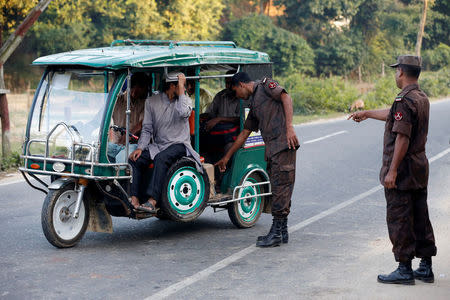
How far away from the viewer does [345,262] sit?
670 cm

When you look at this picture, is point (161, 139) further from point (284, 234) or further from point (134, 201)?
point (284, 234)

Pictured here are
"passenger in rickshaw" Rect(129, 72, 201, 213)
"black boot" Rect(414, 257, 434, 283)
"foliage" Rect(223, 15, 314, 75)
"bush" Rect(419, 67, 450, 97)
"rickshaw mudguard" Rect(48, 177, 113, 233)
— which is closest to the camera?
"black boot" Rect(414, 257, 434, 283)

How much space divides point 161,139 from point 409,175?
267cm

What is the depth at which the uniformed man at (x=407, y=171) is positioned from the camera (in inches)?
225

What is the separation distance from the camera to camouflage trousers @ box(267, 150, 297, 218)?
734 cm

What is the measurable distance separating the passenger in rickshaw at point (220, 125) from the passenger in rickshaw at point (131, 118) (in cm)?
84

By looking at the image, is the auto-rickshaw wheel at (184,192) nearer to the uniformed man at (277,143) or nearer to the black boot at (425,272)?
the uniformed man at (277,143)

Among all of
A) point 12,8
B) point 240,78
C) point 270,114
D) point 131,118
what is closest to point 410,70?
Result: point 270,114

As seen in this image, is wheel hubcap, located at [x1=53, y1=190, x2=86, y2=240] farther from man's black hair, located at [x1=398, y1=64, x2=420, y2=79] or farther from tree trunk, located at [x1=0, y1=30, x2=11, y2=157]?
tree trunk, located at [x1=0, y1=30, x2=11, y2=157]

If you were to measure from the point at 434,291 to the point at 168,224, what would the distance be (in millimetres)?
3580

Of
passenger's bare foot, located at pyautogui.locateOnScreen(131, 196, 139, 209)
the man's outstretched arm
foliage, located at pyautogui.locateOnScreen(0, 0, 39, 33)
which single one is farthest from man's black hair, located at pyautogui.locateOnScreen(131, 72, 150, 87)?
foliage, located at pyautogui.locateOnScreen(0, 0, 39, 33)

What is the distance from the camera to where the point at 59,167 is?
273 inches

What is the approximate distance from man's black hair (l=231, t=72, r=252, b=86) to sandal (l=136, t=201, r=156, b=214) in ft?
5.11

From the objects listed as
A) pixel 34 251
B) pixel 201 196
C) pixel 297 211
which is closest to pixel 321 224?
pixel 297 211
